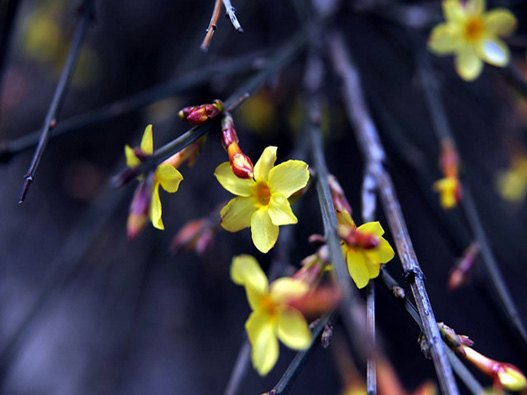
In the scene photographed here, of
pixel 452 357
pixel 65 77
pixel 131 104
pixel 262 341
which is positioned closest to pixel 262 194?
pixel 262 341

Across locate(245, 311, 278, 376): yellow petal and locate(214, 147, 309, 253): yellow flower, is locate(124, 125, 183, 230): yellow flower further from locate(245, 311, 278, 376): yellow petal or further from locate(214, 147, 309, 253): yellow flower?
locate(245, 311, 278, 376): yellow petal

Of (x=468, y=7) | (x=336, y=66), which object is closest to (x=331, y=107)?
(x=336, y=66)

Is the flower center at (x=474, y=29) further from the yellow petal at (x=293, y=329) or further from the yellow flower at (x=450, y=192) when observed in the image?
the yellow petal at (x=293, y=329)

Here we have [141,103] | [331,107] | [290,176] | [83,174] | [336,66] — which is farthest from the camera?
[83,174]

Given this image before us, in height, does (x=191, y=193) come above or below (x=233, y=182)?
above

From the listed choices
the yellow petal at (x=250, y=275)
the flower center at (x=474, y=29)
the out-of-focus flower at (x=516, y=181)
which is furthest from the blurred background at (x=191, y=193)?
the yellow petal at (x=250, y=275)

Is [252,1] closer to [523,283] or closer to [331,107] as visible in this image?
[331,107]

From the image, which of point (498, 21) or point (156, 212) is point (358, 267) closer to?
point (156, 212)
